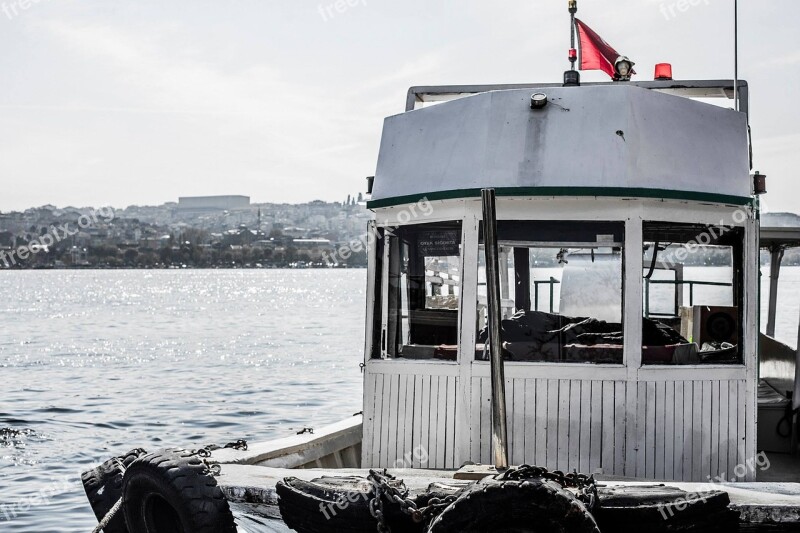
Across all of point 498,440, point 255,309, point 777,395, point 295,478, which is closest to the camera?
point 295,478

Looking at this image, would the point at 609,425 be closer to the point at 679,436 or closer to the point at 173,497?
the point at 679,436

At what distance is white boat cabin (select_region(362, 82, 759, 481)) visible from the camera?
6.83 m

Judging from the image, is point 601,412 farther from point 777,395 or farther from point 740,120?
point 777,395

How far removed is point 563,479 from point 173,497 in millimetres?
2446

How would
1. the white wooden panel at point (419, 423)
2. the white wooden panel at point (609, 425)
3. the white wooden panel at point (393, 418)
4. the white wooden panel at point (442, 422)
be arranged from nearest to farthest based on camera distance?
the white wooden panel at point (609, 425) → the white wooden panel at point (442, 422) → the white wooden panel at point (419, 423) → the white wooden panel at point (393, 418)

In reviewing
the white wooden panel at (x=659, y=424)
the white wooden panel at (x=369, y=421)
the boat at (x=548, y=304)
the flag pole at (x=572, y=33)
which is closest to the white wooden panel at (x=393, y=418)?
the boat at (x=548, y=304)

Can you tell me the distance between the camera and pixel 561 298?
7422 mm

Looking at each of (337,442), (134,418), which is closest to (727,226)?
(337,442)

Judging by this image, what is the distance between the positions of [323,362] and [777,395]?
27860 millimetres

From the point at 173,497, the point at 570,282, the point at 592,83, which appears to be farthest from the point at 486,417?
the point at 592,83

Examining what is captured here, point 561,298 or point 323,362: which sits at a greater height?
point 561,298

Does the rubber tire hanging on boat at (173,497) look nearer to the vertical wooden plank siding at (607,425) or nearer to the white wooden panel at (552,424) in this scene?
the vertical wooden plank siding at (607,425)

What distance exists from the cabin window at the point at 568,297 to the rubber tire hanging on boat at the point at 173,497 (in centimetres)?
218

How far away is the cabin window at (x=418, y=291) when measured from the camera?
23.9 feet
